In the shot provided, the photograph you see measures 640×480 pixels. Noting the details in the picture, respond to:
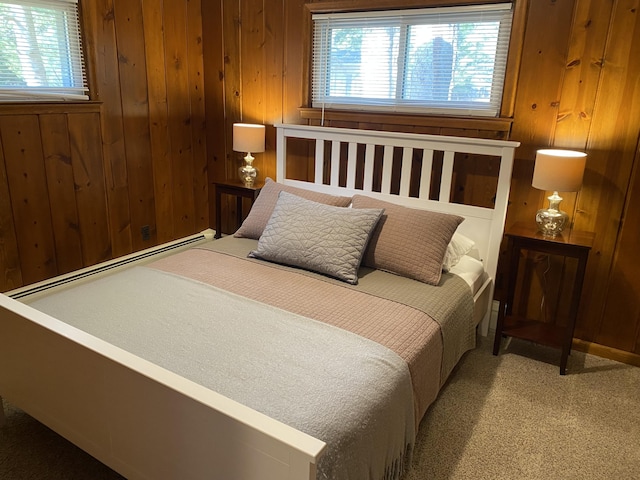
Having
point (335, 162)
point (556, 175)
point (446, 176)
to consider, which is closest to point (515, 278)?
point (556, 175)

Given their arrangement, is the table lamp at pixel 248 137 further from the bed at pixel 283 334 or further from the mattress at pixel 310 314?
Answer: the mattress at pixel 310 314

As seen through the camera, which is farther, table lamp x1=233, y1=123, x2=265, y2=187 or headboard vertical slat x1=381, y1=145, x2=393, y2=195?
table lamp x1=233, y1=123, x2=265, y2=187

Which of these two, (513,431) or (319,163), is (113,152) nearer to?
(319,163)

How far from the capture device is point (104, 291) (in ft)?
7.23

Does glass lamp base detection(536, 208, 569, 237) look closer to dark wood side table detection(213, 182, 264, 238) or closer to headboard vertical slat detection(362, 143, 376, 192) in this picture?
headboard vertical slat detection(362, 143, 376, 192)

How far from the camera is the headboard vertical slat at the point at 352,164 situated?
10.4 ft

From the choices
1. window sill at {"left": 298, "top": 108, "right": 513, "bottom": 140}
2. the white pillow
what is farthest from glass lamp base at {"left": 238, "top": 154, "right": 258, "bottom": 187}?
the white pillow

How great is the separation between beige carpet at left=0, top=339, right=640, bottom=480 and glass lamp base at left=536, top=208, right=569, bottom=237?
0.71 meters

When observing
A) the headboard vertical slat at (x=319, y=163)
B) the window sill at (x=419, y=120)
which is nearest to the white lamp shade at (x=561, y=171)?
the window sill at (x=419, y=120)

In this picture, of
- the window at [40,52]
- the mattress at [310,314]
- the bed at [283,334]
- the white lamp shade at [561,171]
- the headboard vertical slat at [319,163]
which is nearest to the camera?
the bed at [283,334]

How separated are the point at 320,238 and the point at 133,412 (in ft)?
4.15

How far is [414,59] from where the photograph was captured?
300 centimetres

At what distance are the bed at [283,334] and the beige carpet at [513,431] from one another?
0.20m

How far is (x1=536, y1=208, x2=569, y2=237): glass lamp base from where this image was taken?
8.36 ft
